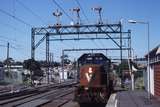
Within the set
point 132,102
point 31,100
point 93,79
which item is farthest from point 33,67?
point 132,102

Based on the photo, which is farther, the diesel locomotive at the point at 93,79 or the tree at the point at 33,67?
the tree at the point at 33,67

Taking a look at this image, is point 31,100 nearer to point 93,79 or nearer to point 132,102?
point 93,79

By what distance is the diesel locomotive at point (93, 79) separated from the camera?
26.3 m

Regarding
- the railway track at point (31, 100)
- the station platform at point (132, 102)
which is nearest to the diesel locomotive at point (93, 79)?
the station platform at point (132, 102)

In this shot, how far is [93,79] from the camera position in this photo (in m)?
27.2

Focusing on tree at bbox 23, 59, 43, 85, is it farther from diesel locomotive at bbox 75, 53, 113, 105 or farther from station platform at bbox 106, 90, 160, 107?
diesel locomotive at bbox 75, 53, 113, 105

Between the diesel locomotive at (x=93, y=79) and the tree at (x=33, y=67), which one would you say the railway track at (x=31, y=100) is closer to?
the diesel locomotive at (x=93, y=79)

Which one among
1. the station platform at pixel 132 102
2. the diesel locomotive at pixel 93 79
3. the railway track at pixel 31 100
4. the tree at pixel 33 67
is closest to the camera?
the station platform at pixel 132 102

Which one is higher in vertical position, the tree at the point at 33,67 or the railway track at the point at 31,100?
the tree at the point at 33,67

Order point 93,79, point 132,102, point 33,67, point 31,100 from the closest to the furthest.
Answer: point 93,79 → point 132,102 → point 31,100 → point 33,67

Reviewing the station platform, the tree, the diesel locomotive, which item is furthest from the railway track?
the tree

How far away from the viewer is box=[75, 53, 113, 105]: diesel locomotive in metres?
26.3

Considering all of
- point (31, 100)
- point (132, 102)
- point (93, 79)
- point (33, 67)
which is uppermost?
point (33, 67)

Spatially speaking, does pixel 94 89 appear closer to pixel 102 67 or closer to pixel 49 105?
pixel 102 67
